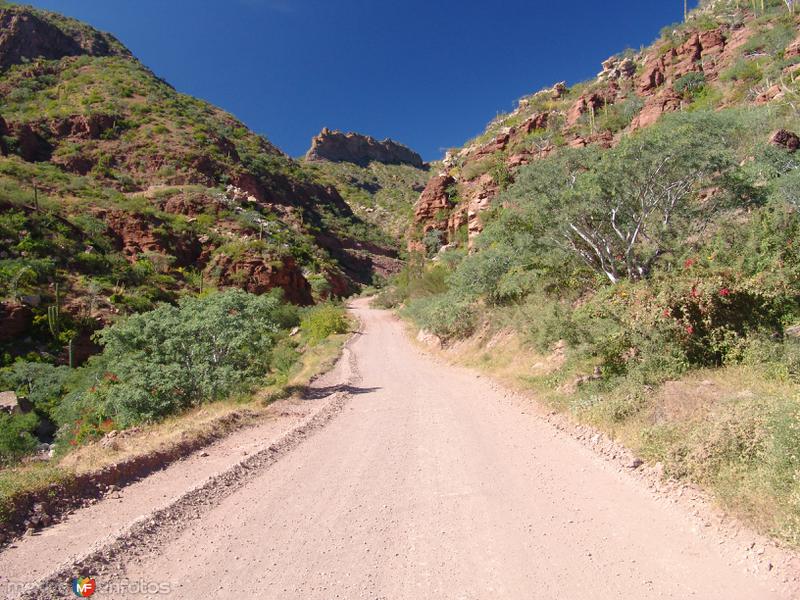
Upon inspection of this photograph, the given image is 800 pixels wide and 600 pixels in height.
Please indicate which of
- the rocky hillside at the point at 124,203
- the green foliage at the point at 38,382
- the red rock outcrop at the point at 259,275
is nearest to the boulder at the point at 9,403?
the green foliage at the point at 38,382

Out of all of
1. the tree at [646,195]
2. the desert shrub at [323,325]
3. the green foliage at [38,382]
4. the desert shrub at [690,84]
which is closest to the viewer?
the tree at [646,195]

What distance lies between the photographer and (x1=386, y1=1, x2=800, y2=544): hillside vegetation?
4.71 meters

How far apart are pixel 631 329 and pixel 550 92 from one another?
54746 mm

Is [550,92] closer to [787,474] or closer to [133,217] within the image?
[133,217]

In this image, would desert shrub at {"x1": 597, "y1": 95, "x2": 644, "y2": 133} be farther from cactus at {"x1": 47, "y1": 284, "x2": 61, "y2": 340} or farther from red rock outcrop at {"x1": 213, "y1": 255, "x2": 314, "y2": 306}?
cactus at {"x1": 47, "y1": 284, "x2": 61, "y2": 340}

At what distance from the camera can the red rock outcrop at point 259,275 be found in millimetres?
36625

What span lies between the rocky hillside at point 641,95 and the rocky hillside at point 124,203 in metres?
16.4

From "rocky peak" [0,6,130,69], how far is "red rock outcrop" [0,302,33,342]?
69.1 metres

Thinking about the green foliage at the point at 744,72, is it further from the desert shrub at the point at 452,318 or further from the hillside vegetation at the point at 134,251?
the hillside vegetation at the point at 134,251

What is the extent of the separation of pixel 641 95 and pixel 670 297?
1538 inches

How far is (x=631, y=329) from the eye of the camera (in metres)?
7.75

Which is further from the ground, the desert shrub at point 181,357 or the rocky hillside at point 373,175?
the rocky hillside at point 373,175

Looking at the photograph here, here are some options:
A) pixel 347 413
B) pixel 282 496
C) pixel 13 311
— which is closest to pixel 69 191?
pixel 13 311

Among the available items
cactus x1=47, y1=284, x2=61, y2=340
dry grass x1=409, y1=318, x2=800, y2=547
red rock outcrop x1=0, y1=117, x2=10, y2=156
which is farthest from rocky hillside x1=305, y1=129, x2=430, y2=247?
dry grass x1=409, y1=318, x2=800, y2=547
